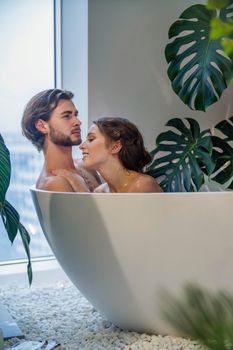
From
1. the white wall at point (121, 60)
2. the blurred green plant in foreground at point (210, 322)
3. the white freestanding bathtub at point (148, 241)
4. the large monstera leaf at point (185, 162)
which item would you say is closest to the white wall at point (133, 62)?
the white wall at point (121, 60)

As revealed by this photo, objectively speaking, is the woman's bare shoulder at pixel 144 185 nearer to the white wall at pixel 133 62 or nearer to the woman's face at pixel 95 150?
the woman's face at pixel 95 150

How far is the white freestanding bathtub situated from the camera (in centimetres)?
106

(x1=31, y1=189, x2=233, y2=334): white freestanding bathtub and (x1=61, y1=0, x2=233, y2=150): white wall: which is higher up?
(x1=61, y1=0, x2=233, y2=150): white wall

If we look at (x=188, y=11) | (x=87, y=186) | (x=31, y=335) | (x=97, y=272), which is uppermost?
(x=188, y=11)

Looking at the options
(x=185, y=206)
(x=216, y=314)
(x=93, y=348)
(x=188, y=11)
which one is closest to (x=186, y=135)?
(x=188, y=11)

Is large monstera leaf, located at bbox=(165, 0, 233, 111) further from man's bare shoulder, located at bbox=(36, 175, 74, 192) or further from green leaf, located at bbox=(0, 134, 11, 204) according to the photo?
green leaf, located at bbox=(0, 134, 11, 204)

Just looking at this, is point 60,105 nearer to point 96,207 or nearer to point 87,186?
point 87,186

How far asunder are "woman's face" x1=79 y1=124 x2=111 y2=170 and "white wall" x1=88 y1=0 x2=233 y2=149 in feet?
1.33

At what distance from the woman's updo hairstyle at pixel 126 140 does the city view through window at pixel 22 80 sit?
63 centimetres

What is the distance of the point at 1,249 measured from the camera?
1.89 m

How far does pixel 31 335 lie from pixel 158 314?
0.34 metres

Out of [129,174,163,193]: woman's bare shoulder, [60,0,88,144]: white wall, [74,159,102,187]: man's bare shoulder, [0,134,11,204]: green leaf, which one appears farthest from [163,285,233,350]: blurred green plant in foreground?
[60,0,88,144]: white wall

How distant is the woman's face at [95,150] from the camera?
1.33 meters

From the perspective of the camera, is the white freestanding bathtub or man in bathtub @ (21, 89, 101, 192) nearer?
the white freestanding bathtub
